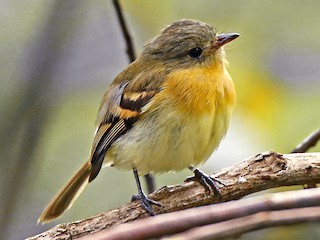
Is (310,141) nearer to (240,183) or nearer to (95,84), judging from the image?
(240,183)

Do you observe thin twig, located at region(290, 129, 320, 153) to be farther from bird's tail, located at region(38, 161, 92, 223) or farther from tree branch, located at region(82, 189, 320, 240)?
tree branch, located at region(82, 189, 320, 240)

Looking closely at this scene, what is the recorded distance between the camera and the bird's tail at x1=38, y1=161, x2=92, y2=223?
302cm

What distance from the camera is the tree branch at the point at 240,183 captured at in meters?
2.22

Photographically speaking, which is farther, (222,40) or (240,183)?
(222,40)

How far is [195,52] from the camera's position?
296cm

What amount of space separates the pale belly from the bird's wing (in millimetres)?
47

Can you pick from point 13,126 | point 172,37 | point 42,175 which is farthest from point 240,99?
point 42,175

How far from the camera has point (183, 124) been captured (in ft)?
8.45

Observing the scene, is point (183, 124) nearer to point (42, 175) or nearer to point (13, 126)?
point (13, 126)

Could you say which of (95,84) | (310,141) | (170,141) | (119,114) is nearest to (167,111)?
(170,141)

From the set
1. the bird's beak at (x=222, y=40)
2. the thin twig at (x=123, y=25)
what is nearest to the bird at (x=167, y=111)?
the bird's beak at (x=222, y=40)

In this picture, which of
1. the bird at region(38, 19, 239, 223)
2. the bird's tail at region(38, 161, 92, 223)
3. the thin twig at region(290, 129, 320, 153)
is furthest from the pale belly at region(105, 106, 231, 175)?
the bird's tail at region(38, 161, 92, 223)

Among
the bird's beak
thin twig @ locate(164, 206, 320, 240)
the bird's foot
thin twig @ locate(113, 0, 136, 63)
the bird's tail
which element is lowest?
thin twig @ locate(164, 206, 320, 240)

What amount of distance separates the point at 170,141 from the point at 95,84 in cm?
131
